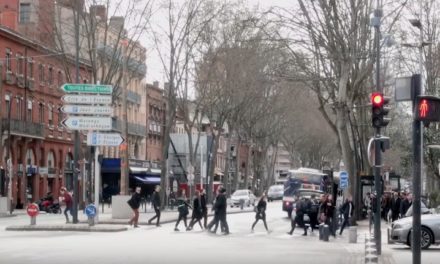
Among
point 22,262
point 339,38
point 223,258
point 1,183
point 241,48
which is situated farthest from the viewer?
point 1,183

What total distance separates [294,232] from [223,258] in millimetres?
14943

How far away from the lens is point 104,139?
111ft

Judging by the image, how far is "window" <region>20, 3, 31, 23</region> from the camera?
70.7 m

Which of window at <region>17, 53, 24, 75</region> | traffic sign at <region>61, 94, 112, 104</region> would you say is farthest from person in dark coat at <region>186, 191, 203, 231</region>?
window at <region>17, 53, 24, 75</region>


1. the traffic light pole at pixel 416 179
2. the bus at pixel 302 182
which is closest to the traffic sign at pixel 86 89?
the traffic light pole at pixel 416 179

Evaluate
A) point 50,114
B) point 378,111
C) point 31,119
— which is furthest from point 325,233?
point 50,114

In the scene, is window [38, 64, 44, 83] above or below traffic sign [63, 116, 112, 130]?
above

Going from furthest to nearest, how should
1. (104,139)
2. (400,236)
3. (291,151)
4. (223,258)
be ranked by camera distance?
(291,151) → (104,139) → (400,236) → (223,258)

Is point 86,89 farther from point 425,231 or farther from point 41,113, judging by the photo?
point 41,113

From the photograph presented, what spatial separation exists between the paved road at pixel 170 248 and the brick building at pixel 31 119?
29072 millimetres

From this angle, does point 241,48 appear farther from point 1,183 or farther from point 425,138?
point 1,183

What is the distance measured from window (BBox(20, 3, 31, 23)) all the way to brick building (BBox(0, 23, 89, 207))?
12.8ft

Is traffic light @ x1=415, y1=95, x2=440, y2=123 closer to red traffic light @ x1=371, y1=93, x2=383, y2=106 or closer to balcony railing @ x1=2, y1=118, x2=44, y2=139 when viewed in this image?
red traffic light @ x1=371, y1=93, x2=383, y2=106

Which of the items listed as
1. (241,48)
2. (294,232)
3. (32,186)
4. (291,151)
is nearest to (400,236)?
(294,232)
